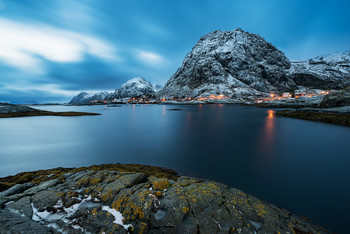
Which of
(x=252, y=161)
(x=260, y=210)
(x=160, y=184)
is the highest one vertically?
(x=160, y=184)

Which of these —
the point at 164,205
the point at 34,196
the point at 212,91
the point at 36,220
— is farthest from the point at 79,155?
the point at 212,91

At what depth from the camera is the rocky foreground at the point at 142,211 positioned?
156 inches

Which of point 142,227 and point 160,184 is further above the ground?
point 160,184

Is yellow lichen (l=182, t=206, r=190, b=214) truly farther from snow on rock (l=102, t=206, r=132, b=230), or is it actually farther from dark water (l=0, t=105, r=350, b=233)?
dark water (l=0, t=105, r=350, b=233)

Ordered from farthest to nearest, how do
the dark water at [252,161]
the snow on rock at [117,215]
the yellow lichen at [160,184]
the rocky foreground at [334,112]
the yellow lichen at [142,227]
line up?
the rocky foreground at [334,112] → the dark water at [252,161] → the yellow lichen at [160,184] → the snow on rock at [117,215] → the yellow lichen at [142,227]

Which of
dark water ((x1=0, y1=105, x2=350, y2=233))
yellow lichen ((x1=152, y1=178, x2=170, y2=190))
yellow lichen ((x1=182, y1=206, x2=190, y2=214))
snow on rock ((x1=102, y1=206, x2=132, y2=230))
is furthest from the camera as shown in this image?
dark water ((x1=0, y1=105, x2=350, y2=233))

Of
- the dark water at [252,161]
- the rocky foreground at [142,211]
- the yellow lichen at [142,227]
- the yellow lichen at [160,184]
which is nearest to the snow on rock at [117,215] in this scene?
the rocky foreground at [142,211]

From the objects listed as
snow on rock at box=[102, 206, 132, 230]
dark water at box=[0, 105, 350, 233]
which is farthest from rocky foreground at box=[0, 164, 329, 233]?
dark water at box=[0, 105, 350, 233]

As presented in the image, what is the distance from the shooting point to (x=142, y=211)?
170 inches

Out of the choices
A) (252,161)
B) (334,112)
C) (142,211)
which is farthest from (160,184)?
(334,112)

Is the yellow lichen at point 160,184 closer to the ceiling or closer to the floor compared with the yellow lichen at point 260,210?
closer to the ceiling

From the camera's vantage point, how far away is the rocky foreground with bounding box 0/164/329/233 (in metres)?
3.96

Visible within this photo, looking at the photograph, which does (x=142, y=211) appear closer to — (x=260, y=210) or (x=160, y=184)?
(x=160, y=184)

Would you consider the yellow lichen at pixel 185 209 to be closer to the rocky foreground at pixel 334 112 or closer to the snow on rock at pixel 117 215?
the snow on rock at pixel 117 215
